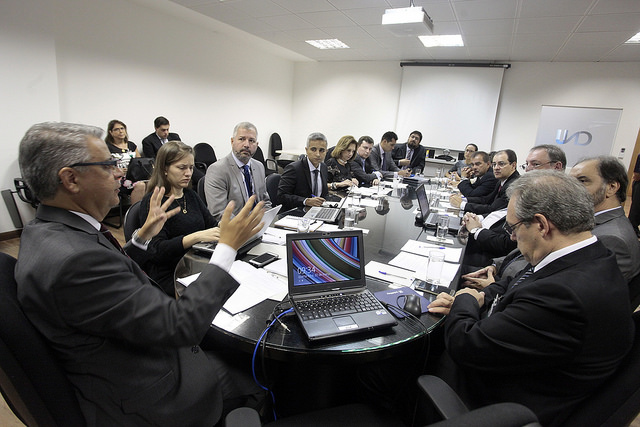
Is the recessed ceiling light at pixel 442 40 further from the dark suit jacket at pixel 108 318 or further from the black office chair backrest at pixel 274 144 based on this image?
the dark suit jacket at pixel 108 318

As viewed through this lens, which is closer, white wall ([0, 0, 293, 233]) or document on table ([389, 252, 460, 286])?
document on table ([389, 252, 460, 286])

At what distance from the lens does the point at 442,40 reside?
5.40m

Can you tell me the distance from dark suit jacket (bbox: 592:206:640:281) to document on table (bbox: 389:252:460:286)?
2.08ft

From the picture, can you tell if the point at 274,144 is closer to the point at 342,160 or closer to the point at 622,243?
the point at 342,160

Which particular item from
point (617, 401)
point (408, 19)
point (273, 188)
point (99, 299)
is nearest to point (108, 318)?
point (99, 299)

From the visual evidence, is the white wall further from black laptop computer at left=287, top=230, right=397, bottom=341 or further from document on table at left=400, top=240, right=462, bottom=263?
document on table at left=400, top=240, right=462, bottom=263

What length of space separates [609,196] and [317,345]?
5.71ft

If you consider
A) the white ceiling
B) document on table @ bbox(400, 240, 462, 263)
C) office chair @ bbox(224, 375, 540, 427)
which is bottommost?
office chair @ bbox(224, 375, 540, 427)

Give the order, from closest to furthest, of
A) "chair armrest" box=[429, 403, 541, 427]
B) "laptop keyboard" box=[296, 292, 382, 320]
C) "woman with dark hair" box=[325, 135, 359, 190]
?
"chair armrest" box=[429, 403, 541, 427], "laptop keyboard" box=[296, 292, 382, 320], "woman with dark hair" box=[325, 135, 359, 190]

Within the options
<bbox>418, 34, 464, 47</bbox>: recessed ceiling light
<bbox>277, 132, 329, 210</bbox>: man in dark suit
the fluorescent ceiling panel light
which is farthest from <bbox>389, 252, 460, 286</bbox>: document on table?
<bbox>418, 34, 464, 47</bbox>: recessed ceiling light

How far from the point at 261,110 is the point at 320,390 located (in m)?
7.22

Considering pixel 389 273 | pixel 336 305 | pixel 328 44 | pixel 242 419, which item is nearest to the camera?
pixel 242 419

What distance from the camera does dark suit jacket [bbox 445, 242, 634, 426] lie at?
2.91ft

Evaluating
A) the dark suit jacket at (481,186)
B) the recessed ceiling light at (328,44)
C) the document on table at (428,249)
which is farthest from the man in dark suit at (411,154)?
the document on table at (428,249)
